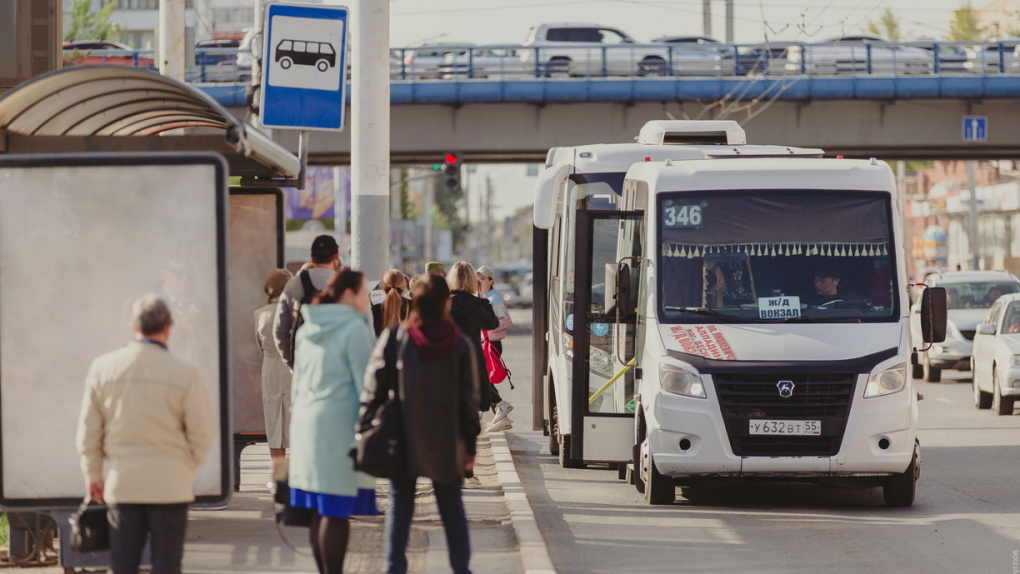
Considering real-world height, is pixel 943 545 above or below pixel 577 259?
below

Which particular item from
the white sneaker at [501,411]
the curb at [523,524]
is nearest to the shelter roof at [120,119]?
the curb at [523,524]

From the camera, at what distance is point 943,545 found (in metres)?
9.55

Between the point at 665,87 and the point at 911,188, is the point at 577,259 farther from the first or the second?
the point at 911,188

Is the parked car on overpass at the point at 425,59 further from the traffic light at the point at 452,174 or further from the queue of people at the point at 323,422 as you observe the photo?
the queue of people at the point at 323,422

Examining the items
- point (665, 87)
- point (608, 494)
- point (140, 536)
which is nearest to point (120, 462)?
point (140, 536)

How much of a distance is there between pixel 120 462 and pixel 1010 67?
34.6 meters

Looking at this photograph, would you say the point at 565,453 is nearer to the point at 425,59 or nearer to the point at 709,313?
the point at 709,313

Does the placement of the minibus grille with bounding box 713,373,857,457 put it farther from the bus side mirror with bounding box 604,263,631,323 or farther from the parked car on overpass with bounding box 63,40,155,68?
the parked car on overpass with bounding box 63,40,155,68

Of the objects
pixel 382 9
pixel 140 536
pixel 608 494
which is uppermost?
pixel 382 9

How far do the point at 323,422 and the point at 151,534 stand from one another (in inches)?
37.0

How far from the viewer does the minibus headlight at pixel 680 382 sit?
11031 mm

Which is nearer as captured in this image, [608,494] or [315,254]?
[315,254]

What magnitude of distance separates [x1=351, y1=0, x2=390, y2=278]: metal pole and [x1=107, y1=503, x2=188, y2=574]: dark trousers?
5.79m

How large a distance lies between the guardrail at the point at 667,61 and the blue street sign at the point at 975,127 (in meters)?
1.24
